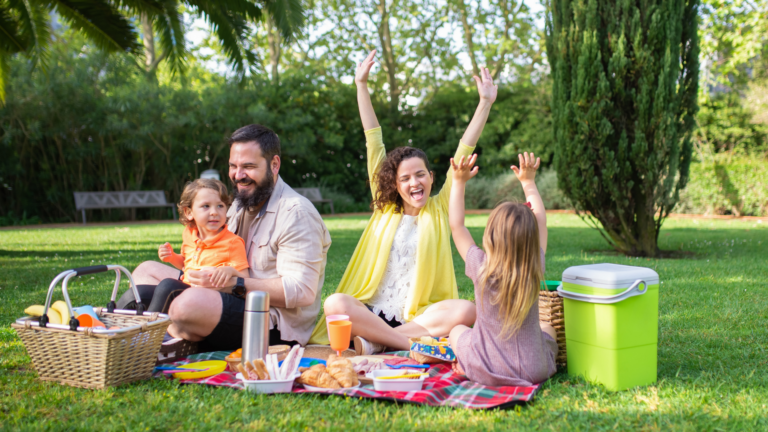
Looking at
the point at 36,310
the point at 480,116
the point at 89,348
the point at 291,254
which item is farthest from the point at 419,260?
the point at 36,310

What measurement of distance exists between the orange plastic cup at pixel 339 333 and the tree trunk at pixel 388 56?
2075 centimetres

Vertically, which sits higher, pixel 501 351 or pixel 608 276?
pixel 608 276

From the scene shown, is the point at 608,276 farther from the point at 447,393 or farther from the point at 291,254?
the point at 291,254

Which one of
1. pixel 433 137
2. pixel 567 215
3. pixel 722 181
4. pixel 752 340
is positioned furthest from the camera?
pixel 433 137

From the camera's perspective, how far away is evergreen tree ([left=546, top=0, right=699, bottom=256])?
291 inches

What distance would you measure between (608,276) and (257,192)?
2080 millimetres

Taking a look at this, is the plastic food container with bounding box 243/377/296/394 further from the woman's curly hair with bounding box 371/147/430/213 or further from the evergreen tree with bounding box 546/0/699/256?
the evergreen tree with bounding box 546/0/699/256

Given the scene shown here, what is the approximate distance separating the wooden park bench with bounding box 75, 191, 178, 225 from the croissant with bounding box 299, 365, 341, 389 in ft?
46.5

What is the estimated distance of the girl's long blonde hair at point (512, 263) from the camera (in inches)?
108

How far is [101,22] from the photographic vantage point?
27.5 ft

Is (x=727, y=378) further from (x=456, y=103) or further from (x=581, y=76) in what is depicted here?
(x=456, y=103)

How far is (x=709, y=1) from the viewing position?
15.9m

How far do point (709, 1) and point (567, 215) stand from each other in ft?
23.1

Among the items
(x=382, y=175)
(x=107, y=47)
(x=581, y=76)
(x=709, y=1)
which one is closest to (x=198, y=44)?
(x=107, y=47)
